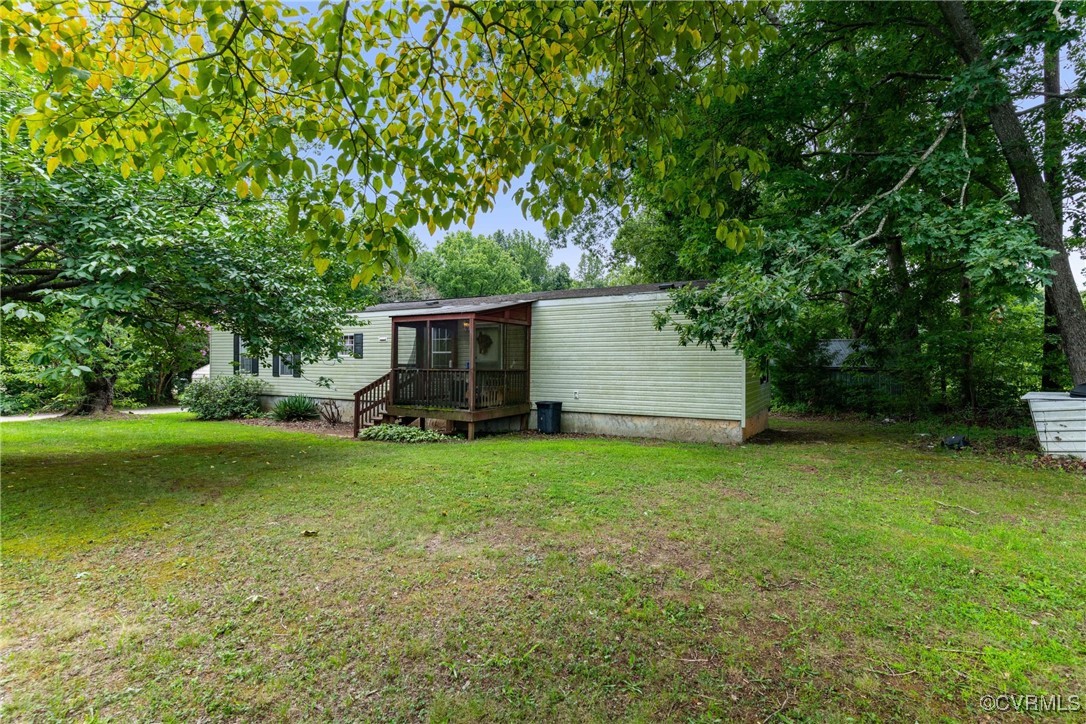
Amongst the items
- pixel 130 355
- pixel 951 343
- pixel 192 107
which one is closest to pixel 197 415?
pixel 130 355

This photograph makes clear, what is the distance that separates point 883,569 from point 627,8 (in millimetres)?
4093

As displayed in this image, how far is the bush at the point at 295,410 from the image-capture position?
14.2m

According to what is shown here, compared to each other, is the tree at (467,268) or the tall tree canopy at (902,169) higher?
the tree at (467,268)

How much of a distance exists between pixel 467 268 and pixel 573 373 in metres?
27.0

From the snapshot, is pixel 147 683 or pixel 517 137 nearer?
pixel 147 683

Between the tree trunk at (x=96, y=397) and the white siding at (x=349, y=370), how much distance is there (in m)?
4.38

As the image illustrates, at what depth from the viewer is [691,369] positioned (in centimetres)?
1007

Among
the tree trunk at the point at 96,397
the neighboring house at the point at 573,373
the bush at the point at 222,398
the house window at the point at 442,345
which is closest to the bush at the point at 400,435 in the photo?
the neighboring house at the point at 573,373

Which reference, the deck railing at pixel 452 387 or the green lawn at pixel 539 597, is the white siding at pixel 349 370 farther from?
the green lawn at pixel 539 597

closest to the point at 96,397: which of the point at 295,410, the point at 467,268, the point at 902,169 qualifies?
the point at 295,410

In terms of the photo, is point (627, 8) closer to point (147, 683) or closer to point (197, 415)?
point (147, 683)

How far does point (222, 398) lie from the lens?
14.5 metres

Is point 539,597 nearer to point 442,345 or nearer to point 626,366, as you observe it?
point 626,366

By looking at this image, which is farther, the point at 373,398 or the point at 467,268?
the point at 467,268
